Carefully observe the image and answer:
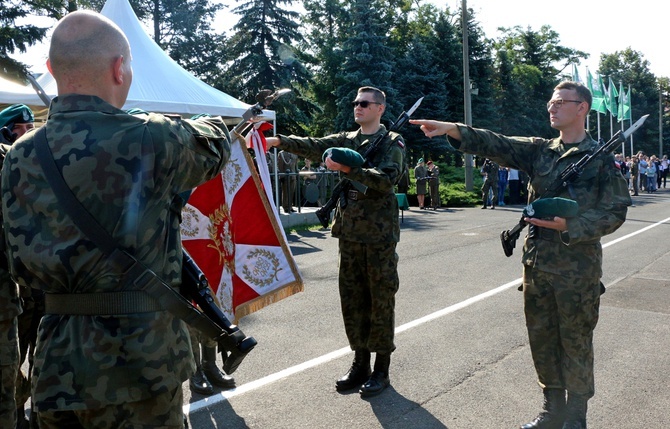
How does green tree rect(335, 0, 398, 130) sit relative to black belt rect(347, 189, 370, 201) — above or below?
above

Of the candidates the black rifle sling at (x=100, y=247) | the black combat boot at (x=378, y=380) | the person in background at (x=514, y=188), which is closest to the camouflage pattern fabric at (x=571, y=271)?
the black combat boot at (x=378, y=380)

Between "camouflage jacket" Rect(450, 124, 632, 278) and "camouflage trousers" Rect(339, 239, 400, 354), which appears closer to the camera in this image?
"camouflage jacket" Rect(450, 124, 632, 278)

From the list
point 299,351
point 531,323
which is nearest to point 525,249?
point 531,323

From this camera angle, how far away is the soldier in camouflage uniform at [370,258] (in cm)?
479

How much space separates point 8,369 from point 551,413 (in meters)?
3.10

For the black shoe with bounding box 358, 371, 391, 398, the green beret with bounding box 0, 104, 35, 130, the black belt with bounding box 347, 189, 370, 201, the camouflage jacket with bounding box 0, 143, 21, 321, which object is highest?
the green beret with bounding box 0, 104, 35, 130

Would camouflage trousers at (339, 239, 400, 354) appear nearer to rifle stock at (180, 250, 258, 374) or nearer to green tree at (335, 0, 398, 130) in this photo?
rifle stock at (180, 250, 258, 374)

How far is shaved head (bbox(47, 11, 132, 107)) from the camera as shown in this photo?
2.14 meters

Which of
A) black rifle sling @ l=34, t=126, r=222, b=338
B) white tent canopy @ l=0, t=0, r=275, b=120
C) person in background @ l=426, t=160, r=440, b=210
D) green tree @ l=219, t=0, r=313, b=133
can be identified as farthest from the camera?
green tree @ l=219, t=0, r=313, b=133

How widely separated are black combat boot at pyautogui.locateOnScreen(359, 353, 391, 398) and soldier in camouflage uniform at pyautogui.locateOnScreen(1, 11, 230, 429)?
2615 millimetres

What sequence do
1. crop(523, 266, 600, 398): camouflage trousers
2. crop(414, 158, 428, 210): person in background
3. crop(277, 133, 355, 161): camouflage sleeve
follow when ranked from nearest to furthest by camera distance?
1. crop(523, 266, 600, 398): camouflage trousers
2. crop(277, 133, 355, 161): camouflage sleeve
3. crop(414, 158, 428, 210): person in background

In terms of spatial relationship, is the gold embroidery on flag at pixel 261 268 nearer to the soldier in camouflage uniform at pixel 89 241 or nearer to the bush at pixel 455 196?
the soldier in camouflage uniform at pixel 89 241

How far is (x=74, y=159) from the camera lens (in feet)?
6.81

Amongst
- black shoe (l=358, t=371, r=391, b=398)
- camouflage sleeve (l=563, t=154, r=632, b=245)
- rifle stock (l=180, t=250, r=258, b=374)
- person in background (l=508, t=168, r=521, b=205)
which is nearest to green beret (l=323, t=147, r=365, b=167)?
camouflage sleeve (l=563, t=154, r=632, b=245)
